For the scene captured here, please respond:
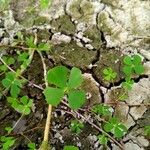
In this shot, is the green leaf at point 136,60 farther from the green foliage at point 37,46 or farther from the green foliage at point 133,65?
the green foliage at point 37,46

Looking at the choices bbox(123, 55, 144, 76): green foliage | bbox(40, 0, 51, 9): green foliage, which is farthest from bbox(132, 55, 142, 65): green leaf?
bbox(40, 0, 51, 9): green foliage

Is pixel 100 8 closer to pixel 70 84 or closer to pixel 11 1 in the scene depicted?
pixel 11 1

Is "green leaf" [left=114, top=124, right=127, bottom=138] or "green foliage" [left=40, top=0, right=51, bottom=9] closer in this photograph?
"green leaf" [left=114, top=124, right=127, bottom=138]

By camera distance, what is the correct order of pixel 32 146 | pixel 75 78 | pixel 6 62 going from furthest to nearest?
pixel 6 62 → pixel 32 146 → pixel 75 78

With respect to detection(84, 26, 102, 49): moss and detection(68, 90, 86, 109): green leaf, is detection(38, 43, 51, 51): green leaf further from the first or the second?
detection(68, 90, 86, 109): green leaf

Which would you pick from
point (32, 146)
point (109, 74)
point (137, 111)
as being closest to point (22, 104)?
point (32, 146)

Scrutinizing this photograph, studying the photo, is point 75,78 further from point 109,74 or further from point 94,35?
point 94,35
